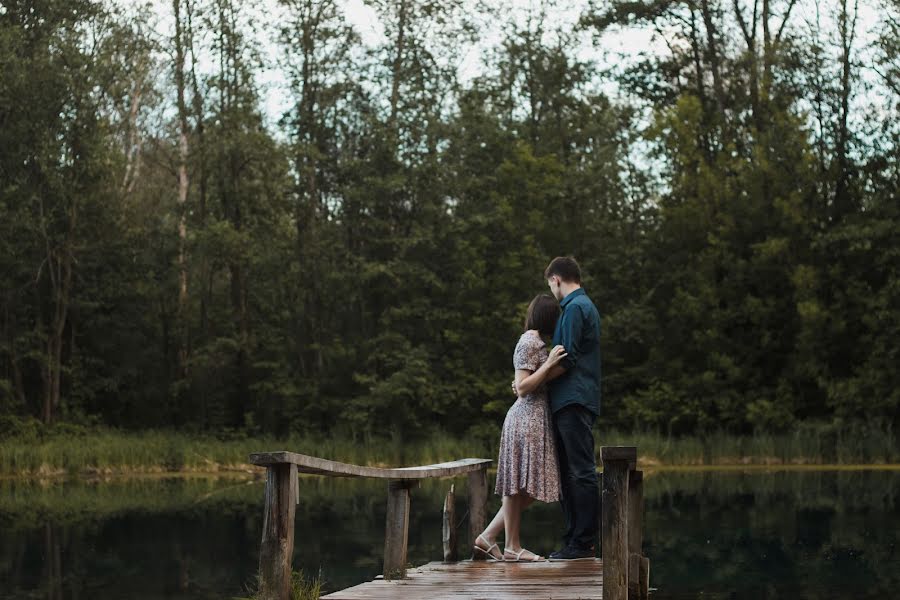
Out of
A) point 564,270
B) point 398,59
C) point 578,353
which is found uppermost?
point 398,59

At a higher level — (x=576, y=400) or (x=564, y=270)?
(x=564, y=270)

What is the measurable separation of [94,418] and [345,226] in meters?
6.99

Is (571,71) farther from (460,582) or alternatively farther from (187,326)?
(460,582)

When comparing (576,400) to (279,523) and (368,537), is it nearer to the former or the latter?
(279,523)

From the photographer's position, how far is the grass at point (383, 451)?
78.1 ft

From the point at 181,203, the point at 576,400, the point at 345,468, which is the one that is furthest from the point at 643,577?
the point at 181,203

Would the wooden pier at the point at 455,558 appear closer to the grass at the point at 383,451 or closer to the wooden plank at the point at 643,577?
the wooden plank at the point at 643,577

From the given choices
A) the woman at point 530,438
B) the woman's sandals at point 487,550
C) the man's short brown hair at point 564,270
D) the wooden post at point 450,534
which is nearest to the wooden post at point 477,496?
the wooden post at point 450,534

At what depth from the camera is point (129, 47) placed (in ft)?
93.9

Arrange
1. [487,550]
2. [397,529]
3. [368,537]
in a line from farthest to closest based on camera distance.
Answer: [368,537], [487,550], [397,529]

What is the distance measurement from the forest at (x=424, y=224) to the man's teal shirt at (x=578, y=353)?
1992 centimetres

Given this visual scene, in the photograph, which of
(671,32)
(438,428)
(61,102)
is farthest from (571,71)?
(61,102)

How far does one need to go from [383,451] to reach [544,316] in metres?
18.2

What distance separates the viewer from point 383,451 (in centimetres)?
2558
